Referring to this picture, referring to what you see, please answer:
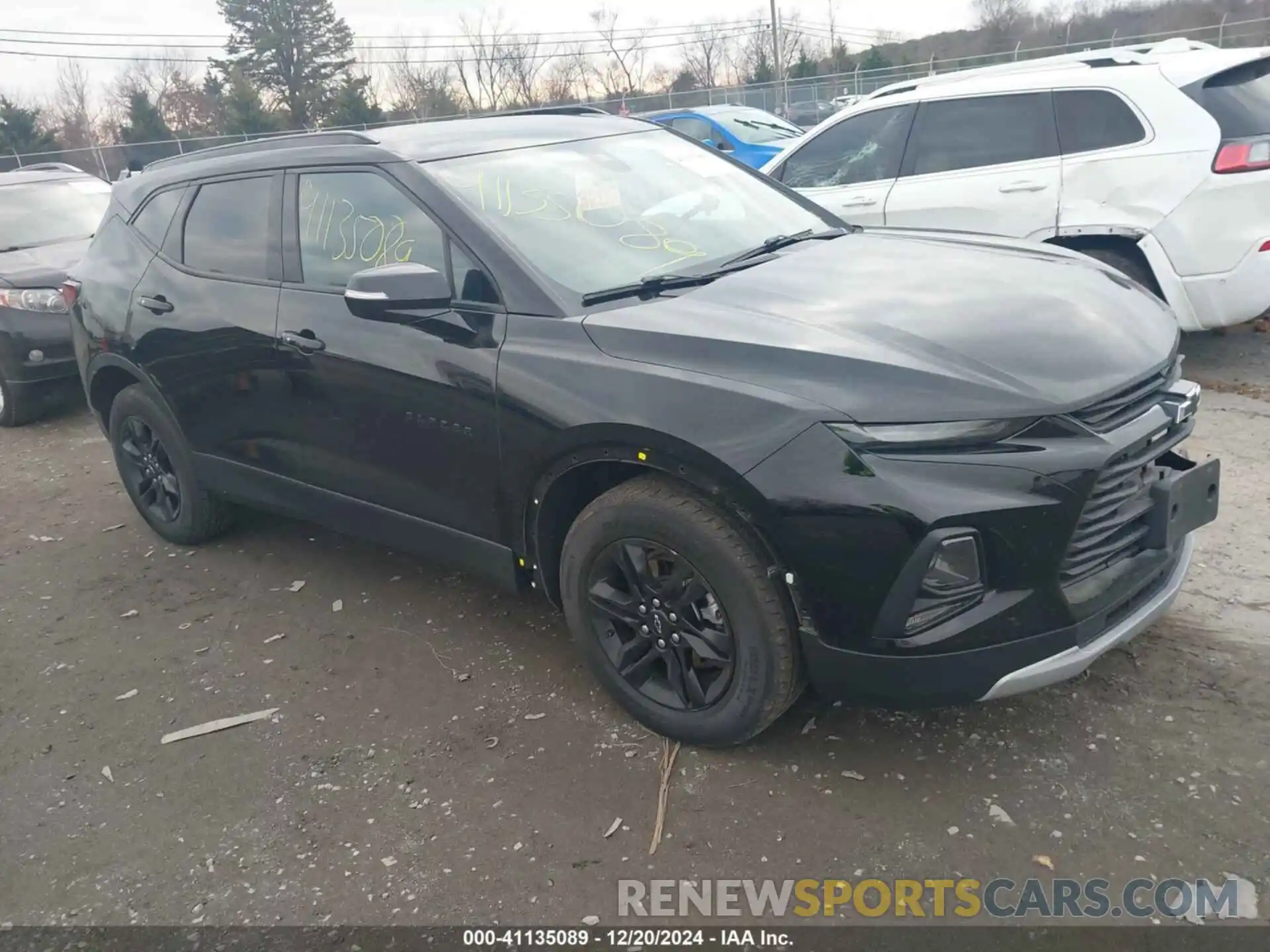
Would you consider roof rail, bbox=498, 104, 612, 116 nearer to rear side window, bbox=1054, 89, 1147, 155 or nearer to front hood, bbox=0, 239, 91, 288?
rear side window, bbox=1054, 89, 1147, 155

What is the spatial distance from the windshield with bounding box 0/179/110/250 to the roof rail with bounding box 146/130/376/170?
420cm

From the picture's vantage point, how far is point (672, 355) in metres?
2.77

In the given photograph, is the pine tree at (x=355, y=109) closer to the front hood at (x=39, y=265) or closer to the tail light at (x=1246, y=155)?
the front hood at (x=39, y=265)

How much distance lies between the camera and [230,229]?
419 cm

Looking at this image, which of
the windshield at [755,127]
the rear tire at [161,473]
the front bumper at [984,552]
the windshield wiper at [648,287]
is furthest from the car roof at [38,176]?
the front bumper at [984,552]

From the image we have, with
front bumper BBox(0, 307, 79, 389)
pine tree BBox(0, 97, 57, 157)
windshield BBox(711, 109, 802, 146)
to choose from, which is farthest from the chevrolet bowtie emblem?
pine tree BBox(0, 97, 57, 157)

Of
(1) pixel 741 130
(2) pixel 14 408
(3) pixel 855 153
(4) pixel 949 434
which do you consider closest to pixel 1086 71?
(3) pixel 855 153

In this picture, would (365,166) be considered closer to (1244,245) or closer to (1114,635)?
(1114,635)

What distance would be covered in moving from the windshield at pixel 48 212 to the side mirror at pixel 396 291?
6409mm

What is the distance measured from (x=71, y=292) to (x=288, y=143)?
1.81 m

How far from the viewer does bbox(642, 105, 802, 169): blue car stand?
13.0m

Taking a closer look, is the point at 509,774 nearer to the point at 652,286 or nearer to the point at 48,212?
the point at 652,286

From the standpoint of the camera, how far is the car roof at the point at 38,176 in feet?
28.4

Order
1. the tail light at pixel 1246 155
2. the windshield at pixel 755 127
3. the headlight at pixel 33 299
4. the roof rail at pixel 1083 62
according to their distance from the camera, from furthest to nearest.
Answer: the windshield at pixel 755 127
the headlight at pixel 33 299
the roof rail at pixel 1083 62
the tail light at pixel 1246 155
